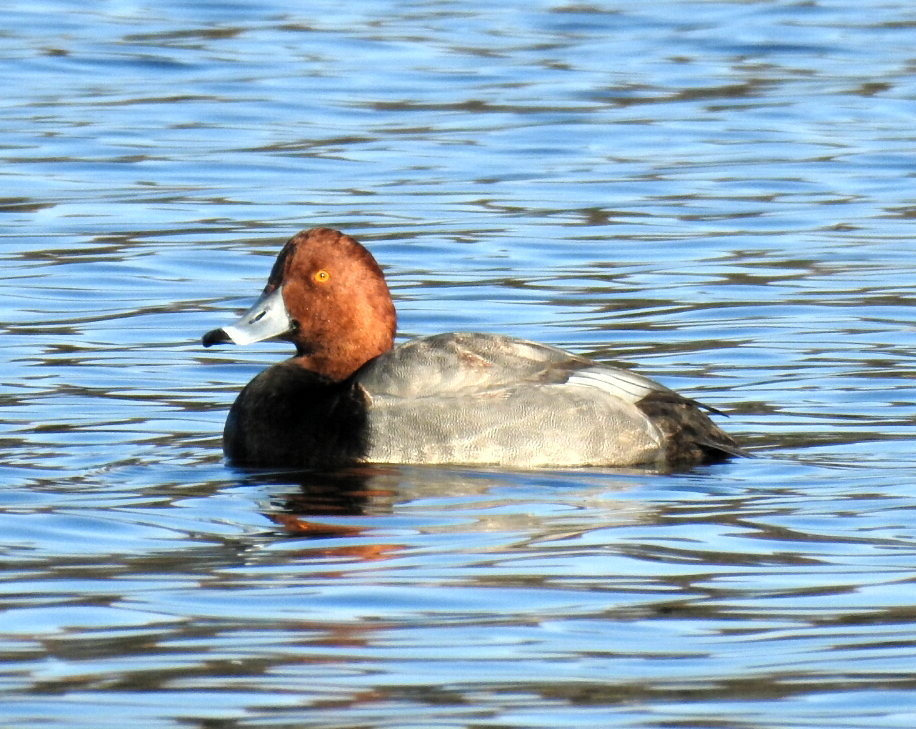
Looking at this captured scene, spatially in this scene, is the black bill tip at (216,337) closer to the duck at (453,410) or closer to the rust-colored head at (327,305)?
the duck at (453,410)

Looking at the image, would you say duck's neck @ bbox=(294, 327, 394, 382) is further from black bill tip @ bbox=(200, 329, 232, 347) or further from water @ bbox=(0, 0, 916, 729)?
water @ bbox=(0, 0, 916, 729)

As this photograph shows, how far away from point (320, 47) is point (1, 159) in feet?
18.0

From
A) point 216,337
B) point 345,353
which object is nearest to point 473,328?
point 345,353

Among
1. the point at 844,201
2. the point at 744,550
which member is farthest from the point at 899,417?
the point at 844,201

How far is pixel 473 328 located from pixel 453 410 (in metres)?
2.73

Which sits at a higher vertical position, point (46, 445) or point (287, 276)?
point (287, 276)

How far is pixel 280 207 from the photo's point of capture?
13078 millimetres

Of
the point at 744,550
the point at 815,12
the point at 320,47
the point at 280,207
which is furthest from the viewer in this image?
the point at 815,12

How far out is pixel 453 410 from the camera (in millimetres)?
7547

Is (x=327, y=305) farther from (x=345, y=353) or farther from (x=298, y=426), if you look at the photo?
(x=298, y=426)

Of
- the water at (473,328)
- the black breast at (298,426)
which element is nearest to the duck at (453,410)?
the black breast at (298,426)

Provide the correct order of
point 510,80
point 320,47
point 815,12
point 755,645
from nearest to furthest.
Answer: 1. point 755,645
2. point 510,80
3. point 320,47
4. point 815,12

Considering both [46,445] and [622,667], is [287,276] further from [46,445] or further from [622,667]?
[622,667]

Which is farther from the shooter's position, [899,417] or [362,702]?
[899,417]
